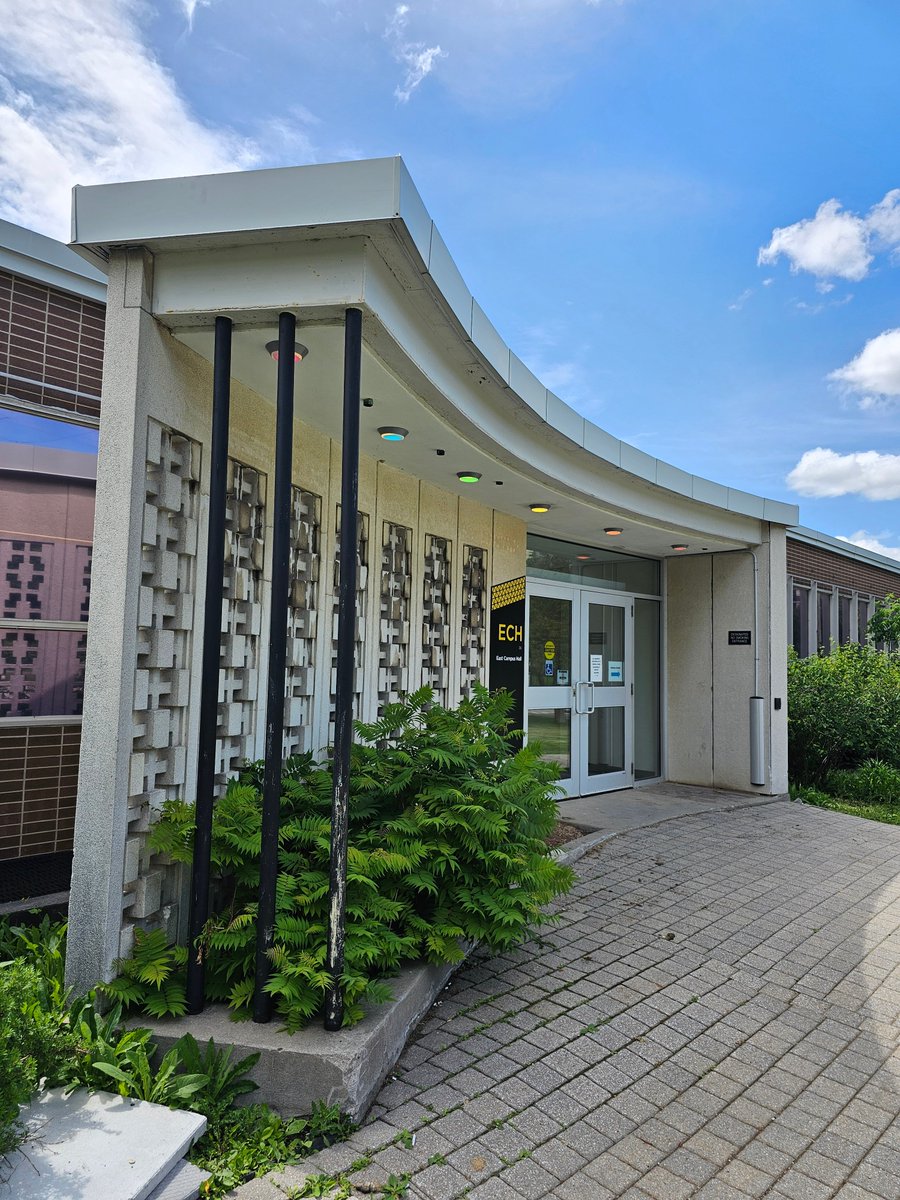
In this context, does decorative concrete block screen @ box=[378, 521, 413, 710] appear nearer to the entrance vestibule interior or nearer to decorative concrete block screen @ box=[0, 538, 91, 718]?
decorative concrete block screen @ box=[0, 538, 91, 718]

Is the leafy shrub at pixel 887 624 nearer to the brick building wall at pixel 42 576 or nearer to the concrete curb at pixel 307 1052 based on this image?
the concrete curb at pixel 307 1052

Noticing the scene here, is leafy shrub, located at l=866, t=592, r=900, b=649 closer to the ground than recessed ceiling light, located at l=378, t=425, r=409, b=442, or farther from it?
closer to the ground

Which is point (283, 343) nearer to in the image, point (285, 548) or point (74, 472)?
point (285, 548)

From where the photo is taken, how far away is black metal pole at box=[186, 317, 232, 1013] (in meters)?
2.92

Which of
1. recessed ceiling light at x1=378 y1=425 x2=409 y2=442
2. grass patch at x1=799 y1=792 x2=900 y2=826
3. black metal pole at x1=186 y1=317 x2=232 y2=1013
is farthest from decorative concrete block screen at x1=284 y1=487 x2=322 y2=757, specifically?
grass patch at x1=799 y1=792 x2=900 y2=826

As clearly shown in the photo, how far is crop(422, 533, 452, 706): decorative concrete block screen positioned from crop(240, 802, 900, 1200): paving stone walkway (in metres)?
1.92

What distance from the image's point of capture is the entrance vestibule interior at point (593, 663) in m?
7.99

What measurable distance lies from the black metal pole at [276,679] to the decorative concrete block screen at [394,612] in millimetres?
2382

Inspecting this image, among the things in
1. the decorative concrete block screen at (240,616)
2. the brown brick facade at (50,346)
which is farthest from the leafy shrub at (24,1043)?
the brown brick facade at (50,346)

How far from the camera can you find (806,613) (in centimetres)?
1391

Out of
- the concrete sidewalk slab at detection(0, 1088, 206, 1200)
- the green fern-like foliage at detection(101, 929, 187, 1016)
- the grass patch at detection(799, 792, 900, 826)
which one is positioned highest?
the green fern-like foliage at detection(101, 929, 187, 1016)

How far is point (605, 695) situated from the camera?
29.3ft

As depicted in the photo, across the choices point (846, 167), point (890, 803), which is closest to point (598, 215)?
point (846, 167)

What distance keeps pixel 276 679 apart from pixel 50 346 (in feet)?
9.97
